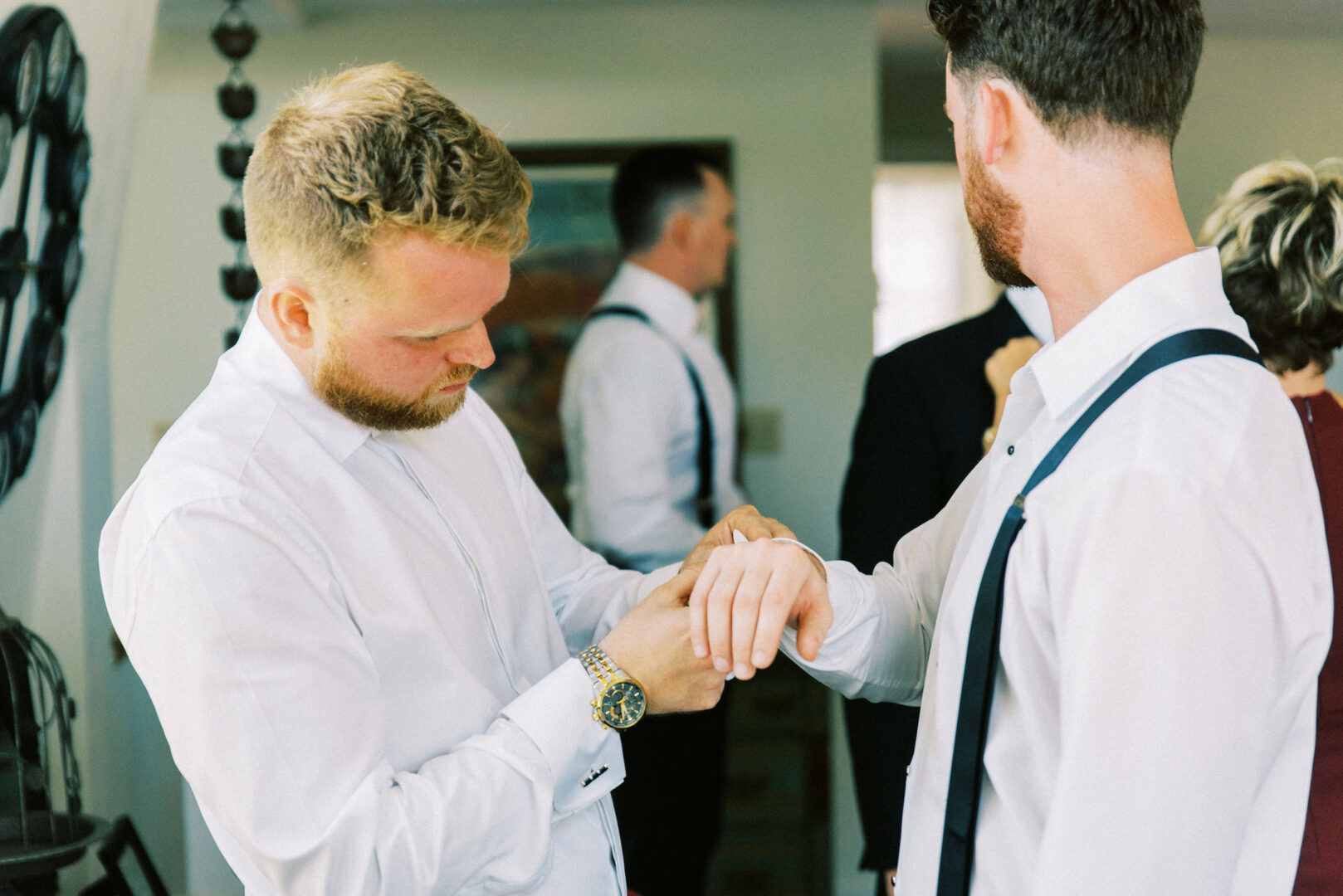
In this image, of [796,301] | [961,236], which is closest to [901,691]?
[796,301]

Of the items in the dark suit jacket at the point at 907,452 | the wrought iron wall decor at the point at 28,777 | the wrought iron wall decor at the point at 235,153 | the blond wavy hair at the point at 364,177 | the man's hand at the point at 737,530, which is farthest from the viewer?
the wrought iron wall decor at the point at 235,153

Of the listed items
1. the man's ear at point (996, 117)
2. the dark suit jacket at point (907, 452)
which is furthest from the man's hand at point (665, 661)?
the dark suit jacket at point (907, 452)

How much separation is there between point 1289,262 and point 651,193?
162 cm

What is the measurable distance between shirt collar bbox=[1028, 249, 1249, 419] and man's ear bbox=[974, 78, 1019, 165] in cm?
15

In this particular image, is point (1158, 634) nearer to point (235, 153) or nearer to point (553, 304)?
point (235, 153)

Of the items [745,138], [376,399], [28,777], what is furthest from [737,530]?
[745,138]

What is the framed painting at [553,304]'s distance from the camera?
11.4ft

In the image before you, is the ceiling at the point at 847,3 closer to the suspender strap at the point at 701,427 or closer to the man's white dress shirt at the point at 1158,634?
the suspender strap at the point at 701,427

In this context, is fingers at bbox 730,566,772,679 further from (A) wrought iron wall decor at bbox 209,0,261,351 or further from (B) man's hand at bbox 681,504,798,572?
(A) wrought iron wall decor at bbox 209,0,261,351

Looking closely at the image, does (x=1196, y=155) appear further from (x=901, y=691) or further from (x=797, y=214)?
(x=901, y=691)

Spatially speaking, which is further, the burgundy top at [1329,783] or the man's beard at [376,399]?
the burgundy top at [1329,783]

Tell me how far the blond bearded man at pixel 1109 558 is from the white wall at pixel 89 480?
1.35 metres

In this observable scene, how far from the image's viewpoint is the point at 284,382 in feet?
3.29

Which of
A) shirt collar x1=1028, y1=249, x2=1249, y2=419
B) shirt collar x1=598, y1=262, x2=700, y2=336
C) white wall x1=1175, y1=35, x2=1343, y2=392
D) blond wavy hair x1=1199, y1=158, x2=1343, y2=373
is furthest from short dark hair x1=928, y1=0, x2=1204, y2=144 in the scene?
white wall x1=1175, y1=35, x2=1343, y2=392
